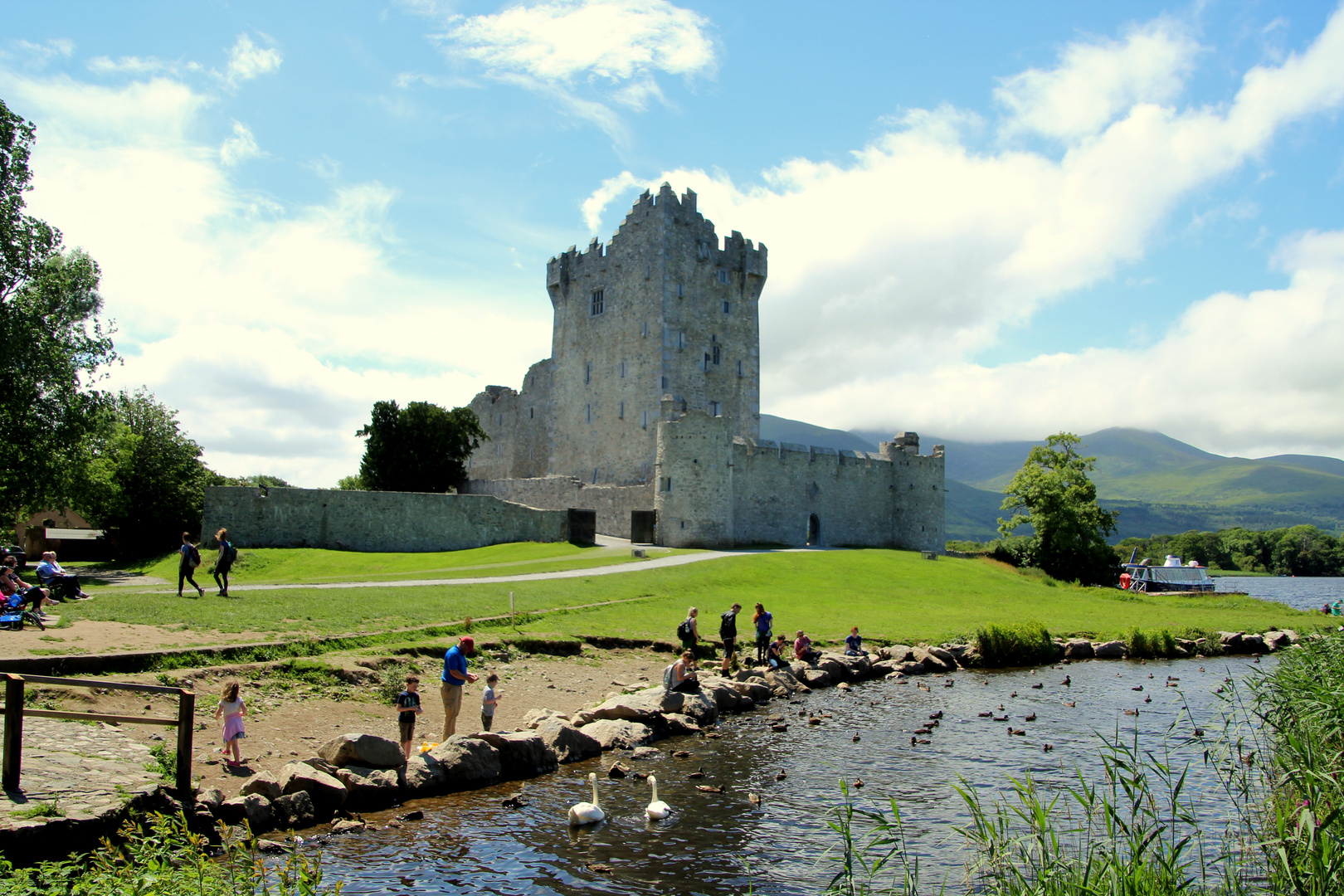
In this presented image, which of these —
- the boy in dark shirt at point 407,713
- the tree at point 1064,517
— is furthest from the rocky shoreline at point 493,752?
the tree at point 1064,517

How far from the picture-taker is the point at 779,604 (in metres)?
33.3

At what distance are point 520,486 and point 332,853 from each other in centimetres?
5014

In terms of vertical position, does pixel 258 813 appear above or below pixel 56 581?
below

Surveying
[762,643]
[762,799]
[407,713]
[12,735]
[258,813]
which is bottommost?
[762,799]

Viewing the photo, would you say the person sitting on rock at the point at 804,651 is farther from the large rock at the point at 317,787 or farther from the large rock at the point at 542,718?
the large rock at the point at 317,787

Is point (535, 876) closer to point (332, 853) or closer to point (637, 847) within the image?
point (637, 847)

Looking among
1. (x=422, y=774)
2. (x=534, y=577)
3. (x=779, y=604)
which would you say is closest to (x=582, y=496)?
(x=534, y=577)

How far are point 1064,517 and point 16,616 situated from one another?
182ft

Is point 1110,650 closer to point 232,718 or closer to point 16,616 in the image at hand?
point 232,718

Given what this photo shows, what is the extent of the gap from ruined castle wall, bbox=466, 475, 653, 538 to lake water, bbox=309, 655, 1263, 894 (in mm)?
31219

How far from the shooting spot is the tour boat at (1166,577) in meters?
55.5

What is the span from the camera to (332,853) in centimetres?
1084

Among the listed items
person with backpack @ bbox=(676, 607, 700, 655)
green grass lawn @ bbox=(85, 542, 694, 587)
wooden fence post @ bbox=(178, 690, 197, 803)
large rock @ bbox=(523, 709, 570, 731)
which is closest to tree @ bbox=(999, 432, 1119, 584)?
green grass lawn @ bbox=(85, 542, 694, 587)

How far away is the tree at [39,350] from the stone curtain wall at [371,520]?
7274 mm
